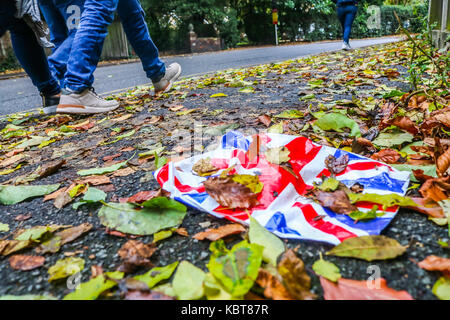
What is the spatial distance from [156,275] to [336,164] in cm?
75

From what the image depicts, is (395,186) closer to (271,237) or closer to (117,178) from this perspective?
(271,237)

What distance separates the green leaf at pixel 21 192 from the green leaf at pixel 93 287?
0.69m

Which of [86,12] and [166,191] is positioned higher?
[86,12]

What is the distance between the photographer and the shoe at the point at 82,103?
2.41m

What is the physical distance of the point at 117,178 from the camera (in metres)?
1.33

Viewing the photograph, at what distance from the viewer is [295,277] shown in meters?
0.68

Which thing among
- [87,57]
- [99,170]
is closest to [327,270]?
[99,170]

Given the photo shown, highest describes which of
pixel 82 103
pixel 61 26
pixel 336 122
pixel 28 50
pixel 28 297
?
pixel 61 26

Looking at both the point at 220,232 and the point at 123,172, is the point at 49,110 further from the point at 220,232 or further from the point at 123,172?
the point at 220,232

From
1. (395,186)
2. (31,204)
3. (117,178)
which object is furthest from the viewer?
(117,178)

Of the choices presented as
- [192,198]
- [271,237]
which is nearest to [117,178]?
[192,198]

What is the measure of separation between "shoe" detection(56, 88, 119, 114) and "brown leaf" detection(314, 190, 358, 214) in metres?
2.12

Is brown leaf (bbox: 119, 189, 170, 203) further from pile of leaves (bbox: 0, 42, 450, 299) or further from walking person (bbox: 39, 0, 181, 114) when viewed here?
walking person (bbox: 39, 0, 181, 114)
